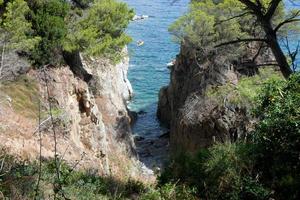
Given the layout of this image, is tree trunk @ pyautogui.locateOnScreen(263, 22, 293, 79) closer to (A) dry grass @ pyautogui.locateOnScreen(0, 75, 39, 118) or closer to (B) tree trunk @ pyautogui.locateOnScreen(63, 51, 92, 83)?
(A) dry grass @ pyautogui.locateOnScreen(0, 75, 39, 118)

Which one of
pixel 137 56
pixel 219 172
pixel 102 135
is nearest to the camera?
pixel 219 172

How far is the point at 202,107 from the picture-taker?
23.1 meters

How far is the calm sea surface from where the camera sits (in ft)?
120

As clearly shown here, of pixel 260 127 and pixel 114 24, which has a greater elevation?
pixel 114 24

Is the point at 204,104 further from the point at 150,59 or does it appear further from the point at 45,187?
the point at 150,59

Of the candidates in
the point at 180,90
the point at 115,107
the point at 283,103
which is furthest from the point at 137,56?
the point at 283,103

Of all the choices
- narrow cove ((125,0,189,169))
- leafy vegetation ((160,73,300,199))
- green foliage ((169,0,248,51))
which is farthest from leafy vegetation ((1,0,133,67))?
leafy vegetation ((160,73,300,199))

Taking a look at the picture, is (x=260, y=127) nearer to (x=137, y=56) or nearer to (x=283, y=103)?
(x=283, y=103)

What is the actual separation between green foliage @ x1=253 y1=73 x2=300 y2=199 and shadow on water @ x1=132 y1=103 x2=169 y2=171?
1747cm

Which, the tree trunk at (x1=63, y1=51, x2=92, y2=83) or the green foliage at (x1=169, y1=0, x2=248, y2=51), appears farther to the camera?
the green foliage at (x1=169, y1=0, x2=248, y2=51)

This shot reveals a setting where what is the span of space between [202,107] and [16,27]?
418 inches

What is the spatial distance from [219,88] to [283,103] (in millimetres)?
14182

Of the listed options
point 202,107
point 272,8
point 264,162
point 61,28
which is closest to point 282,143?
point 264,162

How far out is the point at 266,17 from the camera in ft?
24.1
